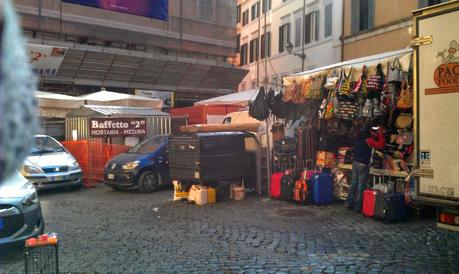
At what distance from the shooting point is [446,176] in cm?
528

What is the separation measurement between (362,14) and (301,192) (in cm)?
1434

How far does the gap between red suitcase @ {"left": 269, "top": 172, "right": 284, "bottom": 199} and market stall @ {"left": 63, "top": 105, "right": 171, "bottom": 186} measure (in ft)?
19.3

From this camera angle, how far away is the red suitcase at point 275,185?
10750 mm

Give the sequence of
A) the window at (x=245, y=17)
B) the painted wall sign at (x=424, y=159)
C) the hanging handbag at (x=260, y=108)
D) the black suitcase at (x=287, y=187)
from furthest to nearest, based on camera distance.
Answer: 1. the window at (x=245, y=17)
2. the hanging handbag at (x=260, y=108)
3. the black suitcase at (x=287, y=187)
4. the painted wall sign at (x=424, y=159)

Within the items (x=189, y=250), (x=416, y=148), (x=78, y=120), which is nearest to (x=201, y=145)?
(x=189, y=250)

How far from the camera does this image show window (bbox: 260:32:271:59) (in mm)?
34000

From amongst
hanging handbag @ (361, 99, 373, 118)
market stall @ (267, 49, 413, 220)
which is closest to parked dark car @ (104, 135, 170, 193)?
market stall @ (267, 49, 413, 220)

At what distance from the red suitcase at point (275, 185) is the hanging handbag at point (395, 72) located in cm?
349

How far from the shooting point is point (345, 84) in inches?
366

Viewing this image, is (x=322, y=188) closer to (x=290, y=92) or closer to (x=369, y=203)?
(x=369, y=203)

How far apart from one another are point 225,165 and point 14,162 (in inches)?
391

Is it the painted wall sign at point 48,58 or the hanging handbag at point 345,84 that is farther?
the painted wall sign at point 48,58

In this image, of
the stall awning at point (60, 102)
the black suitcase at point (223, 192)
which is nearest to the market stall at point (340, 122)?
the black suitcase at point (223, 192)

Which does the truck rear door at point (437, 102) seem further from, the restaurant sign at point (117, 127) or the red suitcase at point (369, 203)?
the restaurant sign at point (117, 127)
